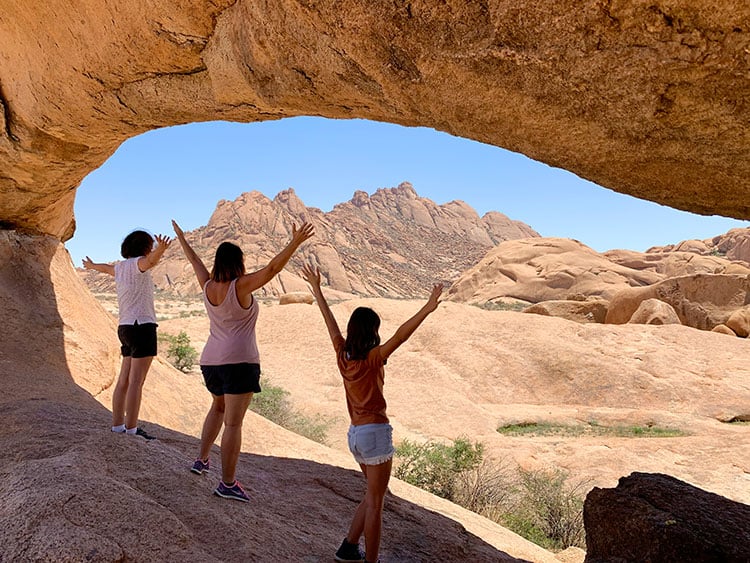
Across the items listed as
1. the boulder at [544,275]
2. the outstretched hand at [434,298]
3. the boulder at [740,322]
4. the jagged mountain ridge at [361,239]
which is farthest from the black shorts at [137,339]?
the jagged mountain ridge at [361,239]

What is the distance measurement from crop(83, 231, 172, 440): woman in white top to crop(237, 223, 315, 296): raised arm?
3.97ft

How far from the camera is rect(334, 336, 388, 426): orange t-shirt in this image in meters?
3.28

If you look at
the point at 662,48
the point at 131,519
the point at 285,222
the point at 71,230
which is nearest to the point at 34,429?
the point at 131,519

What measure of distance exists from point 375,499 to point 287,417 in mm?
8644

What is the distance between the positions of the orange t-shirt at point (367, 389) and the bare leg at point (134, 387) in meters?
1.95

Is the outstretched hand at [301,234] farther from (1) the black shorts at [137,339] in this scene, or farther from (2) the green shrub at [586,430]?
(2) the green shrub at [586,430]

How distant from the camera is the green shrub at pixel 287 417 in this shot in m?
11.1

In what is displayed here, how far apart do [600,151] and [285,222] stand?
73957 millimetres

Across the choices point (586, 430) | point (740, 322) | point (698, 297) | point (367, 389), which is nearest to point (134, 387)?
point (367, 389)

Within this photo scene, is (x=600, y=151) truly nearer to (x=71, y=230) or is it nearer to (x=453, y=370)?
(x=71, y=230)

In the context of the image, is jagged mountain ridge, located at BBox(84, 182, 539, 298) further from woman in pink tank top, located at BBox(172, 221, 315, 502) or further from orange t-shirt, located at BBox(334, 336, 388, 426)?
orange t-shirt, located at BBox(334, 336, 388, 426)

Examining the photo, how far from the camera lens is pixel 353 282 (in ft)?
204

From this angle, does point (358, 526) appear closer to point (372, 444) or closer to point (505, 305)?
point (372, 444)

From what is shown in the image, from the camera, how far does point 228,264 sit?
143 inches
